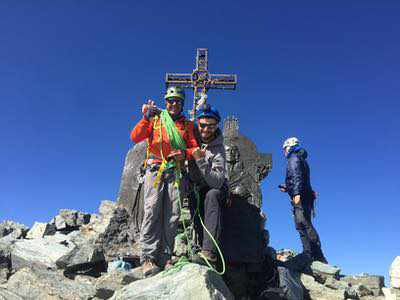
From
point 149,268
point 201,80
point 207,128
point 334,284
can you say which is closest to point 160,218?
point 149,268

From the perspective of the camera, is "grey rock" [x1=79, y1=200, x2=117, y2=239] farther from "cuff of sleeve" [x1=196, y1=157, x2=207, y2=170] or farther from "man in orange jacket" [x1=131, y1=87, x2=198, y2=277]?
"cuff of sleeve" [x1=196, y1=157, x2=207, y2=170]

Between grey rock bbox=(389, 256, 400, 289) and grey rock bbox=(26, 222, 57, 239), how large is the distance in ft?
28.1

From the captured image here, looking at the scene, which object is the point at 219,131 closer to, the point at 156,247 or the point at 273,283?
the point at 156,247

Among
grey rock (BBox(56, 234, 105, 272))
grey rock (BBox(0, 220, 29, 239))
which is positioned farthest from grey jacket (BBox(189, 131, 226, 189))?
grey rock (BBox(0, 220, 29, 239))

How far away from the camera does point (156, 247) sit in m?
5.04

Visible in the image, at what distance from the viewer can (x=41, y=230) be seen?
1085cm

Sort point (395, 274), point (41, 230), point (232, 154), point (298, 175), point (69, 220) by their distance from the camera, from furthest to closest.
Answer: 1. point (69, 220)
2. point (41, 230)
3. point (232, 154)
4. point (298, 175)
5. point (395, 274)

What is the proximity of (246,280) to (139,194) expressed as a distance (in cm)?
248

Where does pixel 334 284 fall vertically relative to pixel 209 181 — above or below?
below

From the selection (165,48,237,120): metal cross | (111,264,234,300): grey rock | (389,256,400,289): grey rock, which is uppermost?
(165,48,237,120): metal cross

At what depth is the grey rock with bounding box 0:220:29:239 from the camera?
36.2 ft

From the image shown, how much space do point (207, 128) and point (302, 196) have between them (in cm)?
454

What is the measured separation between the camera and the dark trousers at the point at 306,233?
8.99 m

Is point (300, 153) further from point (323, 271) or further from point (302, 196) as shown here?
point (323, 271)
